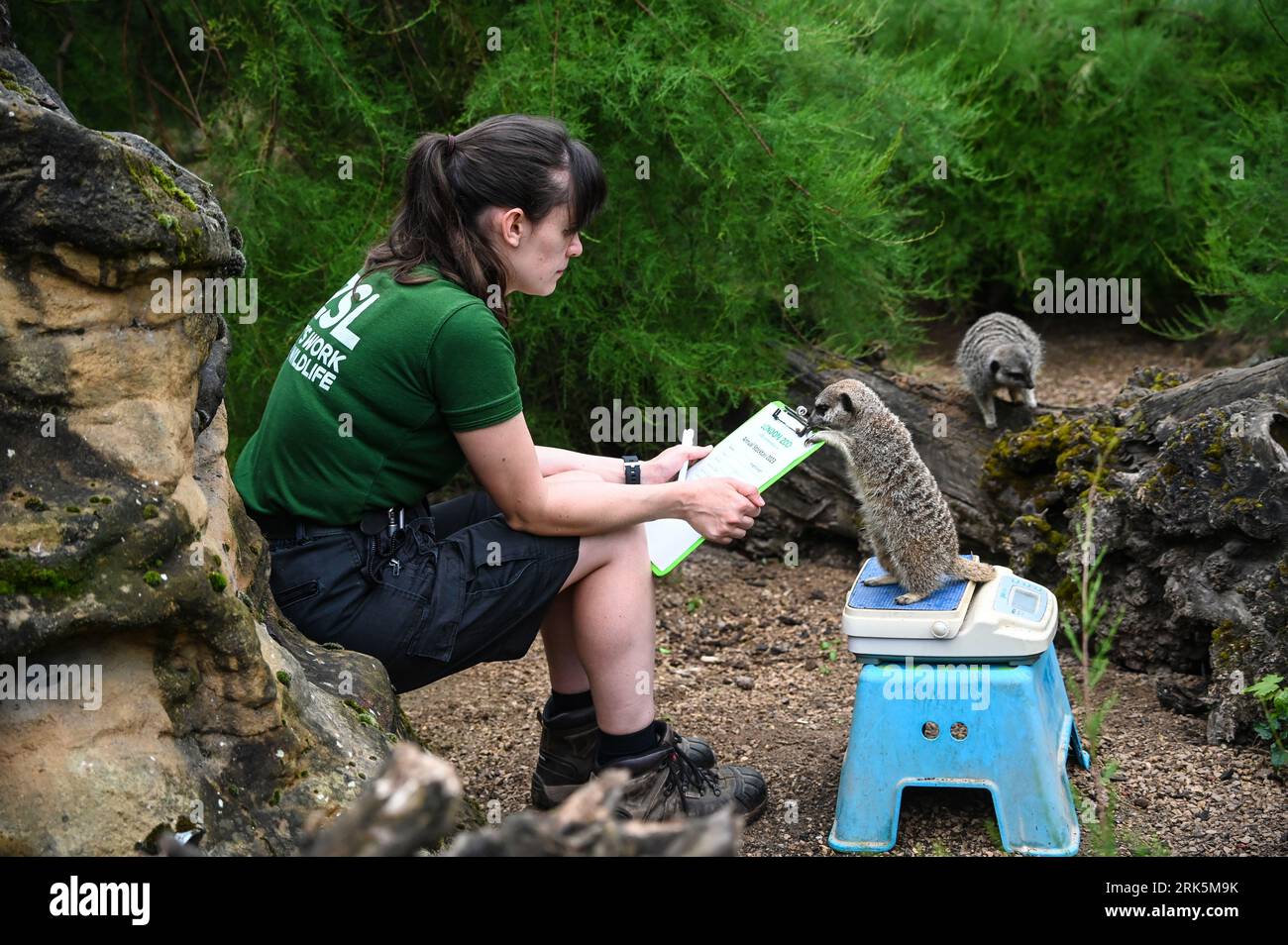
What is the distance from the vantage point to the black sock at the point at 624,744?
281cm

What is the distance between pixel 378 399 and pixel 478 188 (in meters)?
0.51

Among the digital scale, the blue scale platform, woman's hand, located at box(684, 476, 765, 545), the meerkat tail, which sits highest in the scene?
Answer: woman's hand, located at box(684, 476, 765, 545)

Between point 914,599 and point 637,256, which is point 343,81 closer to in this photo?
point 637,256

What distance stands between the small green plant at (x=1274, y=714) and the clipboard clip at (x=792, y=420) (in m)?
1.28

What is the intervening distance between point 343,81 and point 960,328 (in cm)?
472

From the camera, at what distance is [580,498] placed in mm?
2645

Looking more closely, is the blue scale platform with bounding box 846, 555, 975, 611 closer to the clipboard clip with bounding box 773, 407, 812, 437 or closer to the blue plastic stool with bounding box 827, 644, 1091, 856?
the blue plastic stool with bounding box 827, 644, 1091, 856

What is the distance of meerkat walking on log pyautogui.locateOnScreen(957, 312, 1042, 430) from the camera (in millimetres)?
4812

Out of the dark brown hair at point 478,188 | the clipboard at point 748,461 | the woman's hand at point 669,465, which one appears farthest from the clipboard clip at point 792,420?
the dark brown hair at point 478,188

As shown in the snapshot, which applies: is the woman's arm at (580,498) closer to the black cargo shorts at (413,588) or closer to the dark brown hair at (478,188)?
the black cargo shorts at (413,588)

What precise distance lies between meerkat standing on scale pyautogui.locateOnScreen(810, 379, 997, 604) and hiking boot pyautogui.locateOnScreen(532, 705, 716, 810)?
746 millimetres

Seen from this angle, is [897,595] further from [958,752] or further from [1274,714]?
[1274,714]

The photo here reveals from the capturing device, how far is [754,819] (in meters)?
3.01

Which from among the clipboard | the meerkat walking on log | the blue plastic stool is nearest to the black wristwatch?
the clipboard
